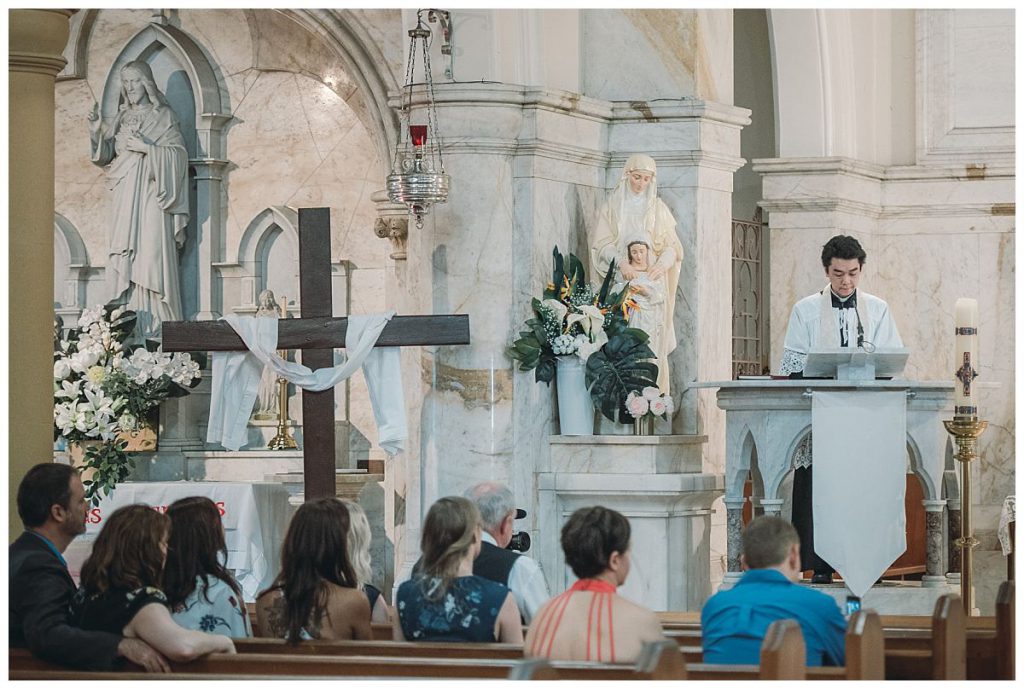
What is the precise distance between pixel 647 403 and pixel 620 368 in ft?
0.76

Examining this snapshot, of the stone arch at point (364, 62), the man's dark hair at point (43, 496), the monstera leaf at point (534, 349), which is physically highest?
the stone arch at point (364, 62)

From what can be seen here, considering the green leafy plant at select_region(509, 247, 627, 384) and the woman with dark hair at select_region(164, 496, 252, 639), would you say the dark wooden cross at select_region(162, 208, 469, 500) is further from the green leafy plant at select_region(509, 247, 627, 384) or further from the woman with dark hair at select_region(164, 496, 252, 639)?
the woman with dark hair at select_region(164, 496, 252, 639)

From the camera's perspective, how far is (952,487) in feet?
31.6

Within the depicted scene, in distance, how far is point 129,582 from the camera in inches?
217

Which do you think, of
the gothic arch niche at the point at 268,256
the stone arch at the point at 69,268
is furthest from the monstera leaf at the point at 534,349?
the stone arch at the point at 69,268

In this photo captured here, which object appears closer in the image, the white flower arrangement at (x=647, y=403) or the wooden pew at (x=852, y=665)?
the wooden pew at (x=852, y=665)

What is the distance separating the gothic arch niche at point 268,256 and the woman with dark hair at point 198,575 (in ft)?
19.9

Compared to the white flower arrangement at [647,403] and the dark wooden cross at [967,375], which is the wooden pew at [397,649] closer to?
the dark wooden cross at [967,375]

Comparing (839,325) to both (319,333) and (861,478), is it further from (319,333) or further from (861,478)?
(319,333)

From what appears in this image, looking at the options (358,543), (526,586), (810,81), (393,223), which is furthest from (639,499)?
(358,543)

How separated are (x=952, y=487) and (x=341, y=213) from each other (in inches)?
172

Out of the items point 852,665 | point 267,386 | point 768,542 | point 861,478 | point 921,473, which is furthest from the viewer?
point 267,386

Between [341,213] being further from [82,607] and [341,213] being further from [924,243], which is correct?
[82,607]

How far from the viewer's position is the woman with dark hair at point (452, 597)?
5.77 metres
